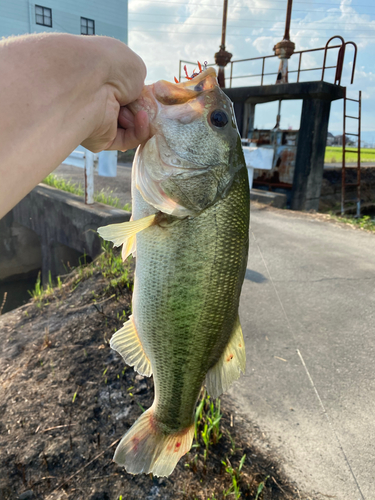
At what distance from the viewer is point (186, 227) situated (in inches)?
56.9

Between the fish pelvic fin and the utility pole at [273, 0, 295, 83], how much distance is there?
A: 35.3 feet

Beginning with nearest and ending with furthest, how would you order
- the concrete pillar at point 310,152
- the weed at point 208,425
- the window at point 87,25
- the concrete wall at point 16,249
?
the weed at point 208,425 < the concrete wall at point 16,249 < the concrete pillar at point 310,152 < the window at point 87,25

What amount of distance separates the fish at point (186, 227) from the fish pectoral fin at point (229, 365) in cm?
2

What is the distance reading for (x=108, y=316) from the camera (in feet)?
11.3

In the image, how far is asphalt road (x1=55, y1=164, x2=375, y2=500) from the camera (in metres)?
2.38

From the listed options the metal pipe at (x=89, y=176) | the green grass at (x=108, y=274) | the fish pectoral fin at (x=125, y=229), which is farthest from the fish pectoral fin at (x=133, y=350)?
the metal pipe at (x=89, y=176)

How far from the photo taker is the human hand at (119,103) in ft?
4.01

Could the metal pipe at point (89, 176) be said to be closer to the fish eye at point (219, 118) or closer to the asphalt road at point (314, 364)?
the asphalt road at point (314, 364)

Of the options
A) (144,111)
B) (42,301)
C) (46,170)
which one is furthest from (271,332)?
(46,170)

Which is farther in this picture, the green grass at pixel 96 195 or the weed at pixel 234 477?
the green grass at pixel 96 195

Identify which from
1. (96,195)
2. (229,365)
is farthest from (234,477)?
(96,195)

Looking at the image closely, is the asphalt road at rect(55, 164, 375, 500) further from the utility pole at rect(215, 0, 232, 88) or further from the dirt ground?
the utility pole at rect(215, 0, 232, 88)

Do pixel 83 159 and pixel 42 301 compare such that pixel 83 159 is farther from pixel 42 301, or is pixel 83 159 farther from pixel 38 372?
pixel 38 372

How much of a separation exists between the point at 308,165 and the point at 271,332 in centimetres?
721
